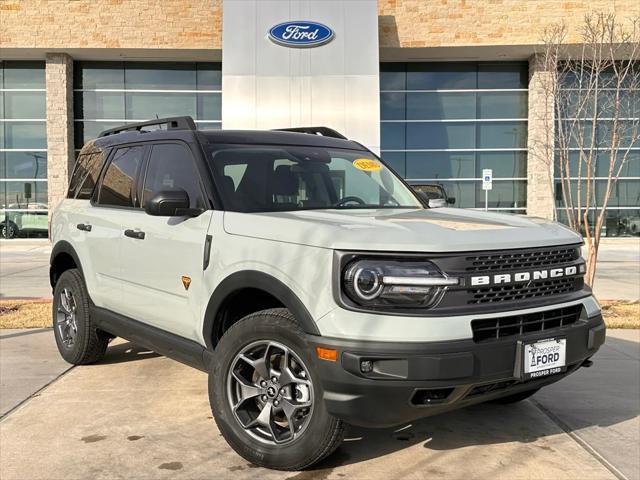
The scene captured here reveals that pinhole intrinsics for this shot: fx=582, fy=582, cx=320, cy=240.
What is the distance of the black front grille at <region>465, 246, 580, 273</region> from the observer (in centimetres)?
287

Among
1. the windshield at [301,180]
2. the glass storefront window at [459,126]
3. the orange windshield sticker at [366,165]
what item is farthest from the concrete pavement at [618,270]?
the windshield at [301,180]

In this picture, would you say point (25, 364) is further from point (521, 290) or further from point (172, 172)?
point (521, 290)

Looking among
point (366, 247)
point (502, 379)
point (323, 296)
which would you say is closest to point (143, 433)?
point (323, 296)

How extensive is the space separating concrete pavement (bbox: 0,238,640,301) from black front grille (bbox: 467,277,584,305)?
7183 mm

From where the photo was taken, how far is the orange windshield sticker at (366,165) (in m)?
4.49

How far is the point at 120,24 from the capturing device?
21.1 metres

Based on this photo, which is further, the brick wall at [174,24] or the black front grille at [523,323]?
the brick wall at [174,24]

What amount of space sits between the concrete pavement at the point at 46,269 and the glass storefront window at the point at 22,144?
1.39m

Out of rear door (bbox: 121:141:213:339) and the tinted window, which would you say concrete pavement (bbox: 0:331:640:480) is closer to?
rear door (bbox: 121:141:213:339)

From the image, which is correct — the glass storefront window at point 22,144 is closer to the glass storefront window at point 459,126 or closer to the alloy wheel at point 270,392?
the glass storefront window at point 459,126

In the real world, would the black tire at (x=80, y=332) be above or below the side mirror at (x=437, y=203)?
below

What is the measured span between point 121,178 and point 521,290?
10.5 ft

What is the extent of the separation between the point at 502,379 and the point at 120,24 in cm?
2173

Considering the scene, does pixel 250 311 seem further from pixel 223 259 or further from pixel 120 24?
pixel 120 24
